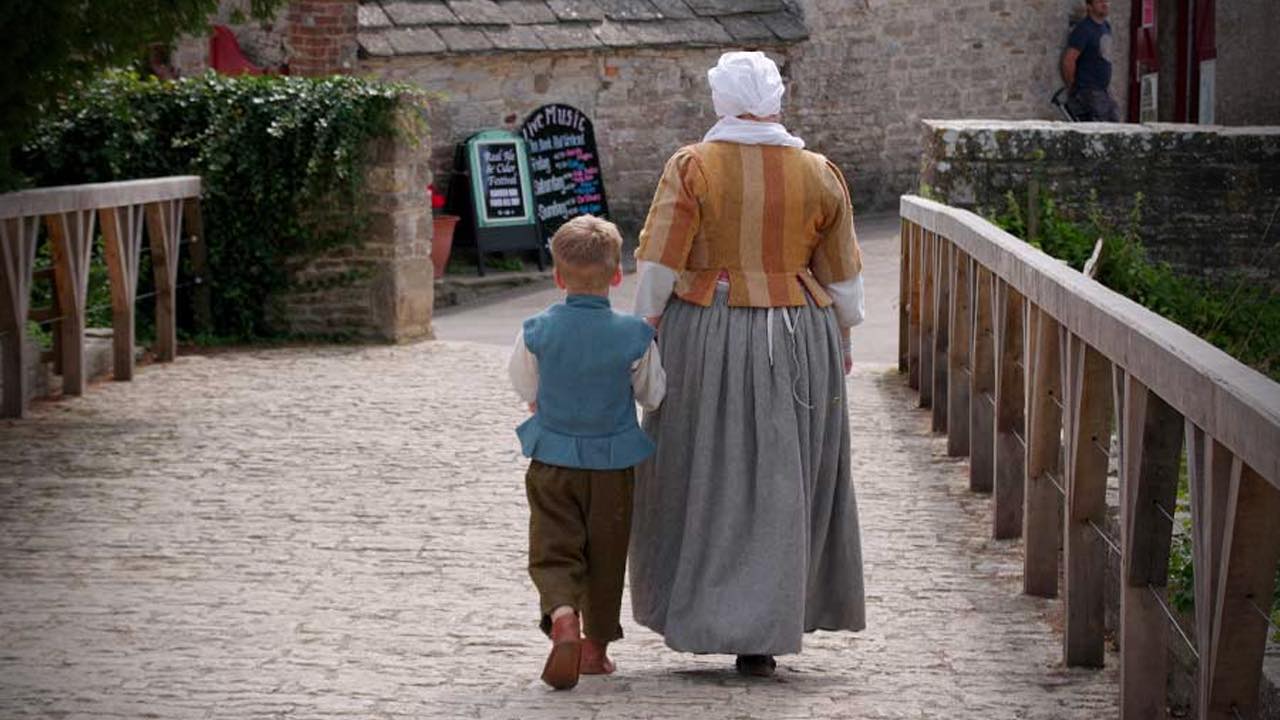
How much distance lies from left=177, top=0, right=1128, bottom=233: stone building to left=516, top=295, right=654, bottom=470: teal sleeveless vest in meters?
13.1

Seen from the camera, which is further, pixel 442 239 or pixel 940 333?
pixel 442 239

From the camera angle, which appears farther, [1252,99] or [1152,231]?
[1252,99]

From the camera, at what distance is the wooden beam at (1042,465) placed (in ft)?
19.3

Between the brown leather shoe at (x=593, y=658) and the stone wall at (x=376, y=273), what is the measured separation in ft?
25.8

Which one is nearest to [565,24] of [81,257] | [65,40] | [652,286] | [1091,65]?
[1091,65]

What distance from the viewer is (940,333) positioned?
920 cm

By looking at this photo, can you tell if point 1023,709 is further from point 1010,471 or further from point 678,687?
point 1010,471

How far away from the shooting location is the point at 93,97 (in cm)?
1290

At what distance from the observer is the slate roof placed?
1872 cm

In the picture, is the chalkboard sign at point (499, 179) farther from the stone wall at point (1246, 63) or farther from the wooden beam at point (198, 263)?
the stone wall at point (1246, 63)

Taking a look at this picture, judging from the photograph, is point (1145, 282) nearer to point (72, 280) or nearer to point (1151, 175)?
point (1151, 175)

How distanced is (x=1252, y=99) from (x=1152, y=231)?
1995mm

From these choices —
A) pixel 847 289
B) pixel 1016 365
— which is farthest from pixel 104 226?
pixel 847 289

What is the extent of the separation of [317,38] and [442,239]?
2.12 metres
